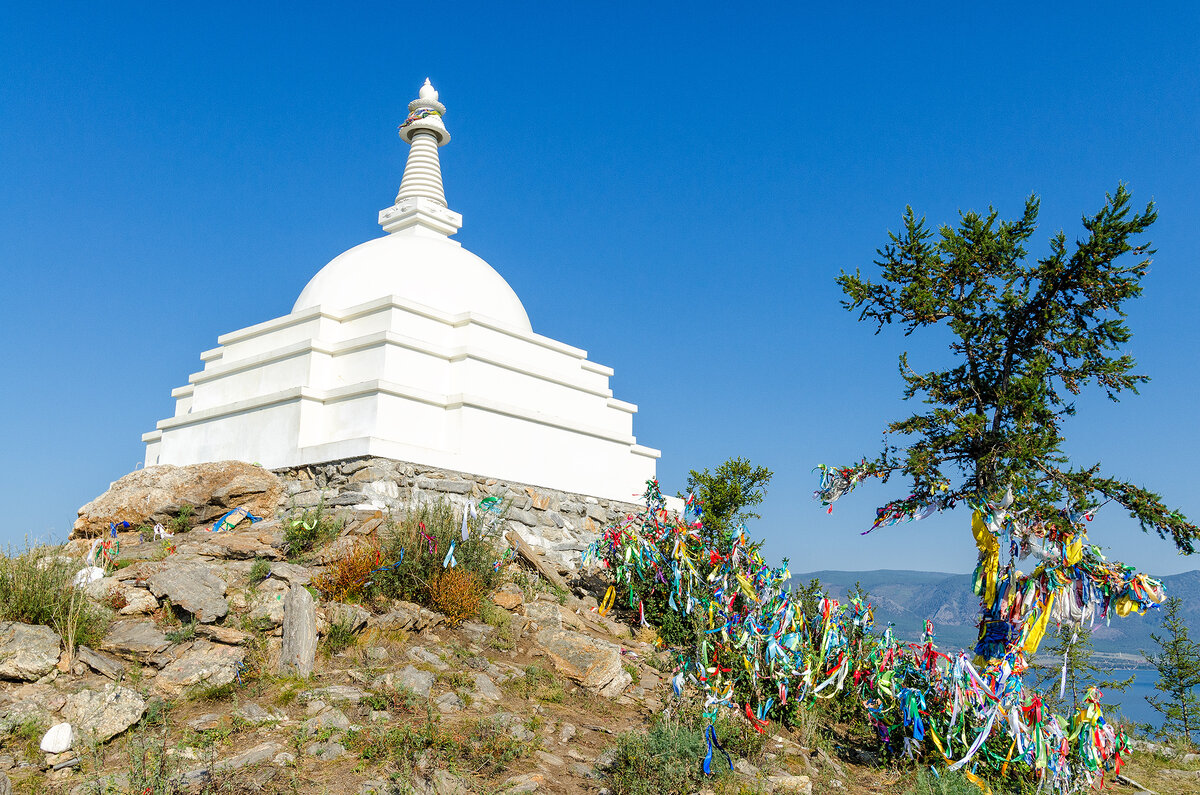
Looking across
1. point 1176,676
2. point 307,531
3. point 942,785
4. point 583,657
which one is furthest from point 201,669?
point 1176,676

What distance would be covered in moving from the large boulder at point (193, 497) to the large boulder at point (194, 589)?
337cm

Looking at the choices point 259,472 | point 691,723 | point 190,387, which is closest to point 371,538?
point 259,472

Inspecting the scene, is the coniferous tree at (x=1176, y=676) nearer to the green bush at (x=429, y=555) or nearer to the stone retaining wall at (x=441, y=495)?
the stone retaining wall at (x=441, y=495)

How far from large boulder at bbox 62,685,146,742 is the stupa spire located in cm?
1264

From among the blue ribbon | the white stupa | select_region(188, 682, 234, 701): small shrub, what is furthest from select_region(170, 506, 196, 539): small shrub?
the blue ribbon

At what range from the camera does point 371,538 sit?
10.6 metres

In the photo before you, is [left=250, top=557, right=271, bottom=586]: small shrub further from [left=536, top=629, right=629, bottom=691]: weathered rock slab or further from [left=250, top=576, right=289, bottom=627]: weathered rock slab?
[left=536, top=629, right=629, bottom=691]: weathered rock slab

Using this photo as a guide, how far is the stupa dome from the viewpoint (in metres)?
16.0

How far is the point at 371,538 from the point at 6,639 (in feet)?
12.8

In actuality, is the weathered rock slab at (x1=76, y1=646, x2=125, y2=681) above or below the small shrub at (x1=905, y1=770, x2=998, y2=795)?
above

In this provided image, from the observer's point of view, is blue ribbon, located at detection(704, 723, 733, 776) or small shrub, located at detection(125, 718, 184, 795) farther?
blue ribbon, located at detection(704, 723, 733, 776)

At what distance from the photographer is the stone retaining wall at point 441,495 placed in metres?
12.4

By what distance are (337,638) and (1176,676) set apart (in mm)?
13244

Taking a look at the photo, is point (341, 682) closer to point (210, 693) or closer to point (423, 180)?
point (210, 693)
